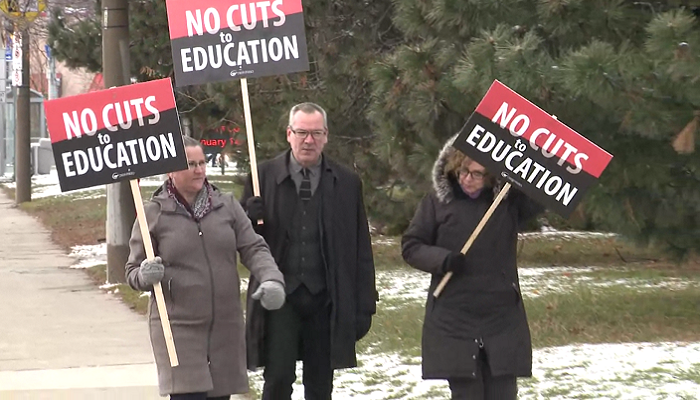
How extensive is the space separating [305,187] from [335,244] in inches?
12.2

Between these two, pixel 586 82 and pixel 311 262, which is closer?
pixel 311 262

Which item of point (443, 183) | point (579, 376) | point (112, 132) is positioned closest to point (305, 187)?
point (443, 183)

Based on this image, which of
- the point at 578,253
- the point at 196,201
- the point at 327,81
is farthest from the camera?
the point at 578,253

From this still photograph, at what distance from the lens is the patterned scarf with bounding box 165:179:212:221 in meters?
5.65

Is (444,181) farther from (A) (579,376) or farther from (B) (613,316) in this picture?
(B) (613,316)

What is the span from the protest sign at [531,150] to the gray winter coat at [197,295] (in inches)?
45.1

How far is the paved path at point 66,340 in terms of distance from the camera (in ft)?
28.7

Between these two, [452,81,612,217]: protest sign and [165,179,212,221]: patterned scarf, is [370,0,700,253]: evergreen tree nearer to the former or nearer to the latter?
[452,81,612,217]: protest sign

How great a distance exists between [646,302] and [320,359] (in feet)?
21.0

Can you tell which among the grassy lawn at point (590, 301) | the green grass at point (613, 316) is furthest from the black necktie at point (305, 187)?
the green grass at point (613, 316)

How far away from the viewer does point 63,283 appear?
1488 centimetres

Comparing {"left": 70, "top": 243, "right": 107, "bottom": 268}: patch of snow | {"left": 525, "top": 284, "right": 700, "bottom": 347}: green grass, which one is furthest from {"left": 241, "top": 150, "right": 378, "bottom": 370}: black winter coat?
{"left": 70, "top": 243, "right": 107, "bottom": 268}: patch of snow

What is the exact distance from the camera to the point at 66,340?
1073 centimetres

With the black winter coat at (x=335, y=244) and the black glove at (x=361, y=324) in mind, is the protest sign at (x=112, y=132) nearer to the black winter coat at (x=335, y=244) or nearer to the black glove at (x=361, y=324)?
the black winter coat at (x=335, y=244)
